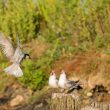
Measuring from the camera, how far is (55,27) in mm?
14969

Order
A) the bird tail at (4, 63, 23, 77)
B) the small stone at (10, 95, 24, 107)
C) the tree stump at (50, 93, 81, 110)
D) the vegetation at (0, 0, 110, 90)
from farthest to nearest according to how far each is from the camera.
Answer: the vegetation at (0, 0, 110, 90), the small stone at (10, 95, 24, 107), the bird tail at (4, 63, 23, 77), the tree stump at (50, 93, 81, 110)

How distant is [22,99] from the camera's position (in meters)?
12.9

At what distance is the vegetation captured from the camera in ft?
44.8

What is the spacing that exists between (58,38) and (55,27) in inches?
15.7

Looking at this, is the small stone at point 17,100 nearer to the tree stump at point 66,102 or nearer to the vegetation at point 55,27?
the vegetation at point 55,27

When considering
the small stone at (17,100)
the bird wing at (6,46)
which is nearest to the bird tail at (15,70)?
the bird wing at (6,46)

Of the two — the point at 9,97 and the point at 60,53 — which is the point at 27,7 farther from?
the point at 9,97

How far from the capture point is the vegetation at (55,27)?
44.8 feet

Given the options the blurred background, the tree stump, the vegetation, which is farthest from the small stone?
the tree stump

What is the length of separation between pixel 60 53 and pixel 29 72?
125 centimetres

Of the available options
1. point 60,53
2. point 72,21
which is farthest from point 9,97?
point 72,21

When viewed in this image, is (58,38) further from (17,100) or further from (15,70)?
(15,70)

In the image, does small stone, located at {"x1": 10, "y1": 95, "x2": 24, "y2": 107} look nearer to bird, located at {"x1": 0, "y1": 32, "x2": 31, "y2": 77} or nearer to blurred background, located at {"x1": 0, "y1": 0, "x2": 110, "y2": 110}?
blurred background, located at {"x1": 0, "y1": 0, "x2": 110, "y2": 110}

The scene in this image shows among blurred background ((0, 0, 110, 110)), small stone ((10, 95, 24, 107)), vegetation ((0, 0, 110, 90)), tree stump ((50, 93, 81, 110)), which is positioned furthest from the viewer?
vegetation ((0, 0, 110, 90))
